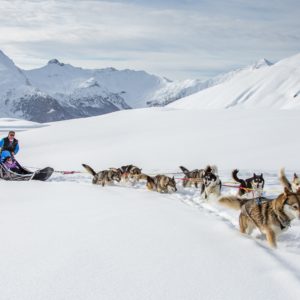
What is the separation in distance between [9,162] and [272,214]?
9.85m

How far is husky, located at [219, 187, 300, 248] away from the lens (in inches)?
193

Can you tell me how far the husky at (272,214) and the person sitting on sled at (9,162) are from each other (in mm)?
9073

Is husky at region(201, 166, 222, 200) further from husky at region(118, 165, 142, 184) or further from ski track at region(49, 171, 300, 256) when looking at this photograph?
husky at region(118, 165, 142, 184)

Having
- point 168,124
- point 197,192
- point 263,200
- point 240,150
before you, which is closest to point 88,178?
point 197,192

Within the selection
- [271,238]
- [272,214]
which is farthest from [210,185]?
[271,238]

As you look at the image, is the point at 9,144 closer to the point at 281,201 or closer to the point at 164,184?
the point at 164,184

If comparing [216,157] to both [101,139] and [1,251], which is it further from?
[1,251]

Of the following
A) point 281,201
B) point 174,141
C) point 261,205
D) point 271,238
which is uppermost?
point 174,141

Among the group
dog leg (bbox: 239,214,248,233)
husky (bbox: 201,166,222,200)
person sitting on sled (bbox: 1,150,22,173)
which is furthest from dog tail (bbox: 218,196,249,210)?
person sitting on sled (bbox: 1,150,22,173)

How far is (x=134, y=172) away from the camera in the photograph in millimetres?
12273

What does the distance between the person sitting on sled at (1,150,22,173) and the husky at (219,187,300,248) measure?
9.07m

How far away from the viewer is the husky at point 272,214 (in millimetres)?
4912

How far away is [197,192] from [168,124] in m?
16.9

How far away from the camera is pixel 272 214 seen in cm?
521
